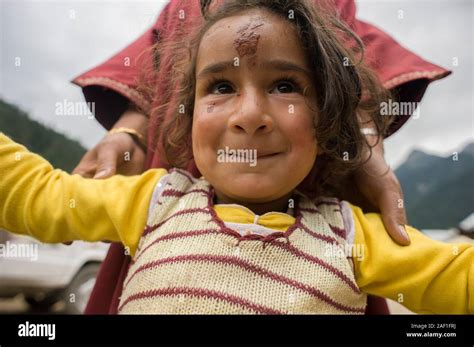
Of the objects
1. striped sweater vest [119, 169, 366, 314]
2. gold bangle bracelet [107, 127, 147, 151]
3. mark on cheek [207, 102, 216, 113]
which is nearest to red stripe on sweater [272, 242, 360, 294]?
striped sweater vest [119, 169, 366, 314]

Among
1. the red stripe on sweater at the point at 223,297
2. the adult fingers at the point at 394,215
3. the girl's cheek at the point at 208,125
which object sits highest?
the girl's cheek at the point at 208,125

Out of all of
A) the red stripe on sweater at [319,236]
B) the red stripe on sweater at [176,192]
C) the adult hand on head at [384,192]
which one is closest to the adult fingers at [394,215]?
the adult hand on head at [384,192]

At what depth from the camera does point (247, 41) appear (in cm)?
64

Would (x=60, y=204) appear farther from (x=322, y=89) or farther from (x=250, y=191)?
(x=322, y=89)

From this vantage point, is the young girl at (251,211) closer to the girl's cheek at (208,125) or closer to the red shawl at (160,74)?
the girl's cheek at (208,125)

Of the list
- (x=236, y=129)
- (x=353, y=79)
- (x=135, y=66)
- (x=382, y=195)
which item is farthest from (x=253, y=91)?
(x=135, y=66)

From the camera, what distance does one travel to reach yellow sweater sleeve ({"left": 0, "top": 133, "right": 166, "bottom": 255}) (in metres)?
0.68

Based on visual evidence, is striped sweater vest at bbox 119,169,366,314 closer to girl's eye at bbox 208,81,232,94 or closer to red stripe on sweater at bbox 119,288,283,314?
red stripe on sweater at bbox 119,288,283,314

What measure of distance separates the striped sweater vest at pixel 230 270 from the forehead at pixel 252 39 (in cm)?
24

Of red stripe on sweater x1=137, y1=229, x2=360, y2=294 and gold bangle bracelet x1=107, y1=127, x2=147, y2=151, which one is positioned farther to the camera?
gold bangle bracelet x1=107, y1=127, x2=147, y2=151

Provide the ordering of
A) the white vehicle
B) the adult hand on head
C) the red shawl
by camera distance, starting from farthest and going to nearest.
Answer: the white vehicle < the red shawl < the adult hand on head

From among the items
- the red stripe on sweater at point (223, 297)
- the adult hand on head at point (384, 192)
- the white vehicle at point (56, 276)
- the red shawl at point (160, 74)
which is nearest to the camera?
the red stripe on sweater at point (223, 297)

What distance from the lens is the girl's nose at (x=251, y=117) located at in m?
0.63

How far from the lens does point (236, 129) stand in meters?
0.65
